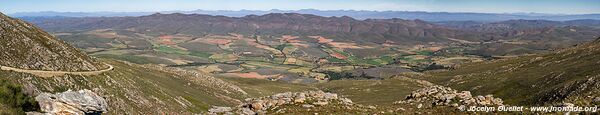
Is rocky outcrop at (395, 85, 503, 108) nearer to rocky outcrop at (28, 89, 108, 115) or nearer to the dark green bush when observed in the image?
rocky outcrop at (28, 89, 108, 115)

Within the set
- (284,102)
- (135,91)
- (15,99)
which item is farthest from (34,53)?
(284,102)

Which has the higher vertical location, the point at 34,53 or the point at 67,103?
the point at 67,103

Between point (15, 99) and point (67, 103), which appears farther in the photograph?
point (15, 99)

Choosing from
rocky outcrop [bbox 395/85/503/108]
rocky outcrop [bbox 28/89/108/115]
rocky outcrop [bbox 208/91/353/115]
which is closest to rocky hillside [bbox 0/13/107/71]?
rocky outcrop [bbox 208/91/353/115]

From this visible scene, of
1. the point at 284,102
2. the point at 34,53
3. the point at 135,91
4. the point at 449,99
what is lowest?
the point at 135,91

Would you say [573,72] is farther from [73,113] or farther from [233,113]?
[73,113]

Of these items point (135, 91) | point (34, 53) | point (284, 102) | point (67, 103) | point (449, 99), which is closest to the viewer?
point (67, 103)

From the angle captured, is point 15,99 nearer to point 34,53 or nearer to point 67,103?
point 67,103
